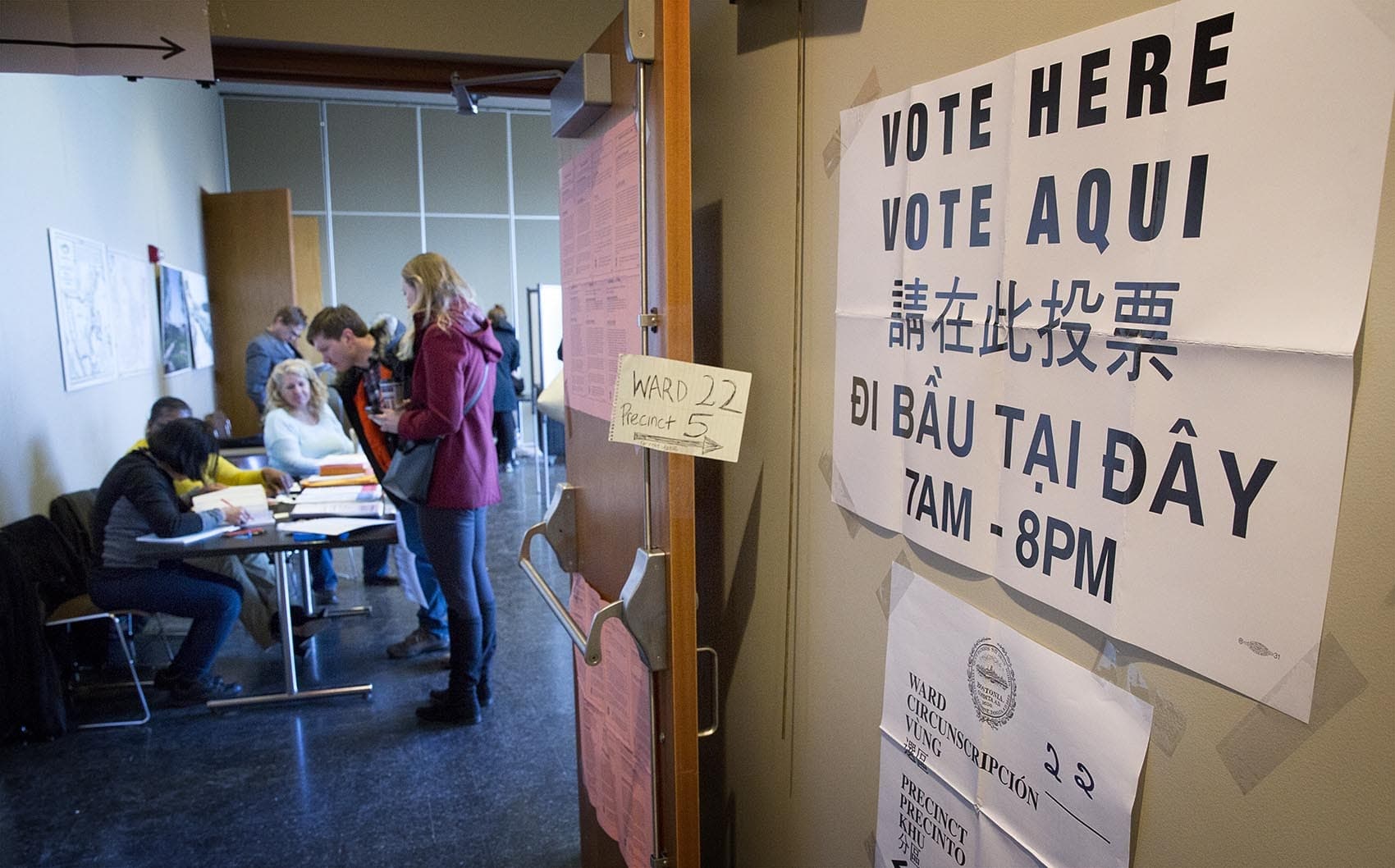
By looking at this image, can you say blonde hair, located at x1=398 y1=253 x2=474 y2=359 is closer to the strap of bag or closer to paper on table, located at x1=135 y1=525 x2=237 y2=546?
the strap of bag

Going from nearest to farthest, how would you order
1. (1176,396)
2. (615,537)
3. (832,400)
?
(1176,396) < (832,400) < (615,537)

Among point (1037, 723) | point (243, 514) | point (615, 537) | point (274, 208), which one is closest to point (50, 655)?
point (243, 514)

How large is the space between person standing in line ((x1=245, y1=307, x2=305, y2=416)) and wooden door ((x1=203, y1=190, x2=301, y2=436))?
38.7 inches

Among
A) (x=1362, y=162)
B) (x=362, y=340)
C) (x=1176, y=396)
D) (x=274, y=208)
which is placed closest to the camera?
(x=1362, y=162)

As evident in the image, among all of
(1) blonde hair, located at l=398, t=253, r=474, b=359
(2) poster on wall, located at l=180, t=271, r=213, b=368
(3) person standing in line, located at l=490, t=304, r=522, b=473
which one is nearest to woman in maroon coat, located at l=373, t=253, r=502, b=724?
(1) blonde hair, located at l=398, t=253, r=474, b=359

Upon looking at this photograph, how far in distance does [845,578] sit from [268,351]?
5102 mm

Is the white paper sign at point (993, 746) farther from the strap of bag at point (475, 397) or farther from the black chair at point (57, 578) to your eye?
the black chair at point (57, 578)

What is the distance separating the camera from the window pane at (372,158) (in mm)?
7344

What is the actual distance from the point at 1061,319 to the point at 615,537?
2.98 ft

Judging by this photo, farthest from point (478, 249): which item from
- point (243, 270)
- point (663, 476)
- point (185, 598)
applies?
point (663, 476)

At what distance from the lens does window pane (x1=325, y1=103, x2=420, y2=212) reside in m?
7.34

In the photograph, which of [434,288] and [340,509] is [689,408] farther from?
[340,509]

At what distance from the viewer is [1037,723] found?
803 mm

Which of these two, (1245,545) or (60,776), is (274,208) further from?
(1245,545)
